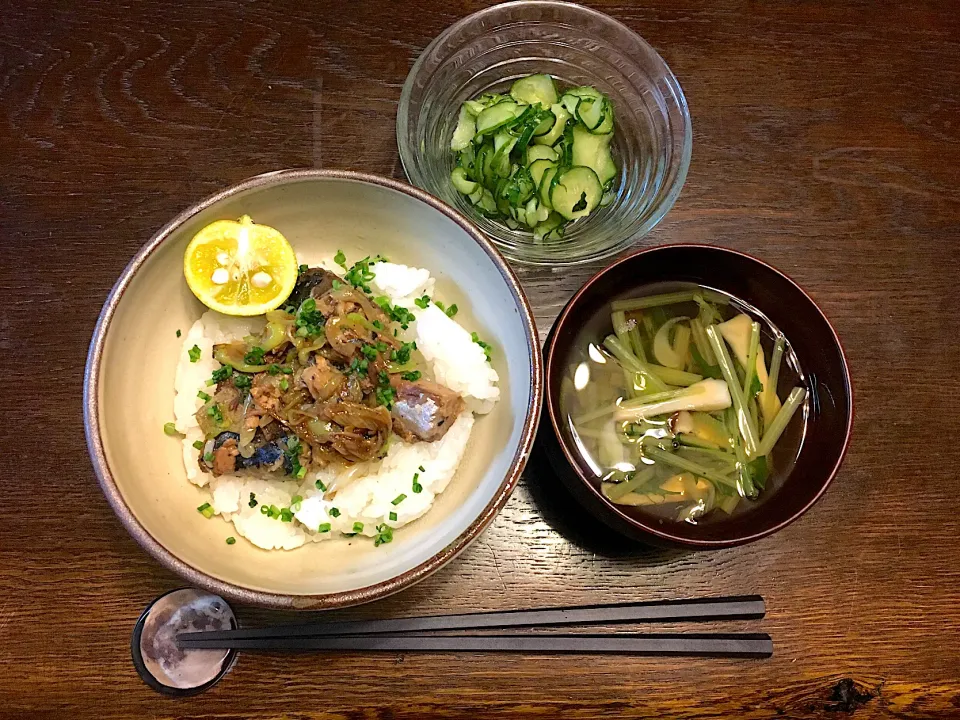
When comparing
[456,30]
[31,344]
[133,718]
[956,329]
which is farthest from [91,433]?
[956,329]

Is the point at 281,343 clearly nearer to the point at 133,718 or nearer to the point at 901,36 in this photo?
the point at 133,718

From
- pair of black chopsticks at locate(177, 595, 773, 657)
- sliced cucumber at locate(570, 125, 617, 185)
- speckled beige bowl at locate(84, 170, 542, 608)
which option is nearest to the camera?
speckled beige bowl at locate(84, 170, 542, 608)

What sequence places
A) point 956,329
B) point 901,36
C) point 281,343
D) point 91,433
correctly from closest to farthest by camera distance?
point 91,433 → point 281,343 → point 956,329 → point 901,36

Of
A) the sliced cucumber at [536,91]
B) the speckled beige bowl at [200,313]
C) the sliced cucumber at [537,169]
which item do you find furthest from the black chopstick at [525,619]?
the sliced cucumber at [536,91]

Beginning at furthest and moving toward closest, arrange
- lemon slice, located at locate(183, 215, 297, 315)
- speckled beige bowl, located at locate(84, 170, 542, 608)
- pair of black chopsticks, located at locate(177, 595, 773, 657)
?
pair of black chopsticks, located at locate(177, 595, 773, 657), lemon slice, located at locate(183, 215, 297, 315), speckled beige bowl, located at locate(84, 170, 542, 608)

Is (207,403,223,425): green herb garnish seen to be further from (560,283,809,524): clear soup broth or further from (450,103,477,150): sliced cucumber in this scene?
(450,103,477,150): sliced cucumber

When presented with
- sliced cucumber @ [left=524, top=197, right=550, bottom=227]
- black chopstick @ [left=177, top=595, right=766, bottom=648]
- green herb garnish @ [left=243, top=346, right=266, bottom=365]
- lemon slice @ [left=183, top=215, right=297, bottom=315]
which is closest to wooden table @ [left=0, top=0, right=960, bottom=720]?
black chopstick @ [left=177, top=595, right=766, bottom=648]

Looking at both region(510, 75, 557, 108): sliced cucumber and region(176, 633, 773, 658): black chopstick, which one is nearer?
region(176, 633, 773, 658): black chopstick
